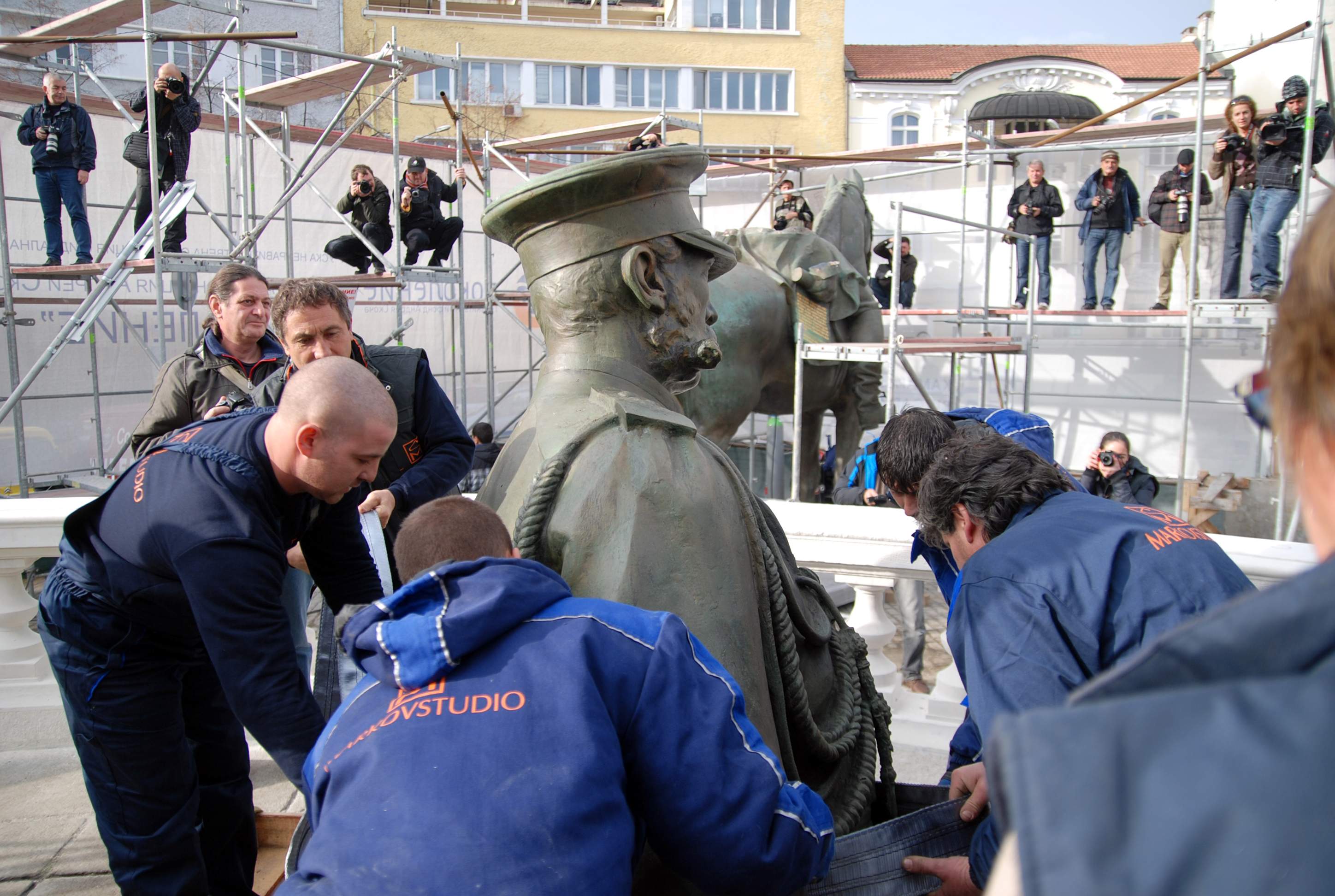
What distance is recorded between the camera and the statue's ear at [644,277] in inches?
70.2

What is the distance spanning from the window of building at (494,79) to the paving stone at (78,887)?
104 feet

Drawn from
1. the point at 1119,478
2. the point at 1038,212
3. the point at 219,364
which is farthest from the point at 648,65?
the point at 219,364

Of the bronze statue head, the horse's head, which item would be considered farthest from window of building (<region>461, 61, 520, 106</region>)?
the bronze statue head

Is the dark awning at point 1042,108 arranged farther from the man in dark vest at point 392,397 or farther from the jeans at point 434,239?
the man in dark vest at point 392,397

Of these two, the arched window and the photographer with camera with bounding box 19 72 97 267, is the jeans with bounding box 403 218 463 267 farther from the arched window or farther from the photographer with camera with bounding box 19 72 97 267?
the arched window

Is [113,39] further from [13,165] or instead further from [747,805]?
[747,805]

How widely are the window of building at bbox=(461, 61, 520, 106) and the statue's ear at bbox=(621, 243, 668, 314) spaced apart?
106 ft

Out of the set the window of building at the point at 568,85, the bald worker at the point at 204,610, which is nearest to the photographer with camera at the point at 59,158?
the bald worker at the point at 204,610

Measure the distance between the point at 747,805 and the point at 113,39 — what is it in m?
7.58

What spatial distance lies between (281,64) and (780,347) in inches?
1104

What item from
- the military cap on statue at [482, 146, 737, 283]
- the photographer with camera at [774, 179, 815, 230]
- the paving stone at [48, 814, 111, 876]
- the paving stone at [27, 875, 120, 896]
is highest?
the photographer with camera at [774, 179, 815, 230]

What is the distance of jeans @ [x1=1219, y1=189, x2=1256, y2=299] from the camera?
806cm

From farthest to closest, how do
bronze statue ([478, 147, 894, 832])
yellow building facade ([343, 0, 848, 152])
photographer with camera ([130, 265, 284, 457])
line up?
yellow building facade ([343, 0, 848, 152]), photographer with camera ([130, 265, 284, 457]), bronze statue ([478, 147, 894, 832])

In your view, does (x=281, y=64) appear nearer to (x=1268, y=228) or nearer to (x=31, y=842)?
(x=1268, y=228)
